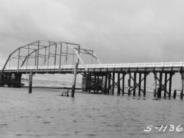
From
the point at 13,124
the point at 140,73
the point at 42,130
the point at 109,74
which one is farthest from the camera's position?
the point at 109,74

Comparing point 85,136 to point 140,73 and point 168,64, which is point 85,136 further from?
point 140,73

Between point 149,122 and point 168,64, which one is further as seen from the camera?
point 168,64

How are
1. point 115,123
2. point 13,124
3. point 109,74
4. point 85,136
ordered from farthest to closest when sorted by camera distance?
point 109,74, point 115,123, point 13,124, point 85,136

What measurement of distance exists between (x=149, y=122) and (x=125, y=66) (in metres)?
86.0

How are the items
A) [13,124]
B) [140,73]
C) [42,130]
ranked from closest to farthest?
[42,130] < [13,124] < [140,73]

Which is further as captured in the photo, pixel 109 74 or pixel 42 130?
pixel 109 74

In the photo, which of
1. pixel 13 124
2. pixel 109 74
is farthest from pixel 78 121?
pixel 109 74

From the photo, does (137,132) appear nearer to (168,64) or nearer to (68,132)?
(68,132)

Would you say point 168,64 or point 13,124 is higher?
point 168,64

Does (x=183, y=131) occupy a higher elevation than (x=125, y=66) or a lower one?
lower

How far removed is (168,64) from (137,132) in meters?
80.0

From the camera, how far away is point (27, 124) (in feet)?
137

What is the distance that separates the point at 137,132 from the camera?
38.1 metres

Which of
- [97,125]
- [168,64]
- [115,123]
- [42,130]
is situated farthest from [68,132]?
[168,64]
